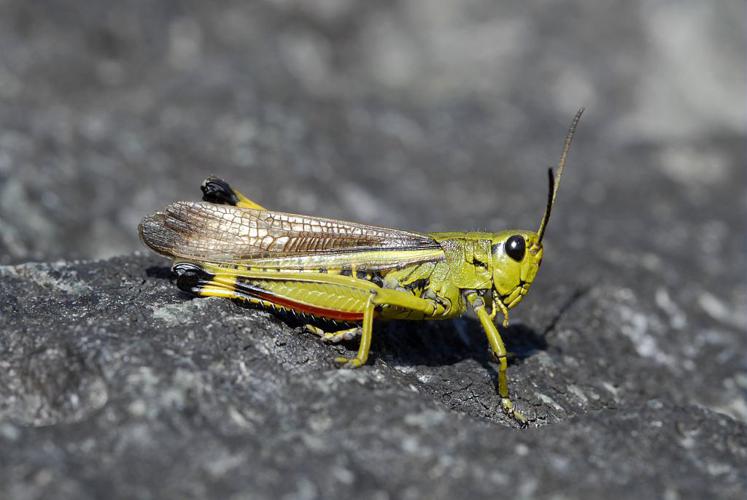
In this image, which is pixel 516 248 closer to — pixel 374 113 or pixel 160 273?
pixel 160 273

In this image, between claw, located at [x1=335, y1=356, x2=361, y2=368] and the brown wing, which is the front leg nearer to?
the brown wing

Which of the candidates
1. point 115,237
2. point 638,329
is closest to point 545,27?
point 638,329

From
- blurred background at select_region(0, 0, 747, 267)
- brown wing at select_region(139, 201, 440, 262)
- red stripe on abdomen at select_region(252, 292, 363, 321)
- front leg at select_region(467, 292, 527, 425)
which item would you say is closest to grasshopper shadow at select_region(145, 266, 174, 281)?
brown wing at select_region(139, 201, 440, 262)

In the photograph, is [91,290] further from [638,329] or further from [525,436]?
[638,329]

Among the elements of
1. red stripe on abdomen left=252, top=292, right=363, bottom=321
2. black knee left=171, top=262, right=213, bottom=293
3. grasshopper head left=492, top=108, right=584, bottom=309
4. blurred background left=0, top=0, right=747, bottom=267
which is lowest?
red stripe on abdomen left=252, top=292, right=363, bottom=321

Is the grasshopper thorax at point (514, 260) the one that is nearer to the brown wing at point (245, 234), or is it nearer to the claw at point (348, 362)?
the brown wing at point (245, 234)

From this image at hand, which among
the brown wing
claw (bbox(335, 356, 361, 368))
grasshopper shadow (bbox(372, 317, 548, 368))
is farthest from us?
grasshopper shadow (bbox(372, 317, 548, 368))

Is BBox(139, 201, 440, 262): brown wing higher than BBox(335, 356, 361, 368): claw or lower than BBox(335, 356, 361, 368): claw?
higher
